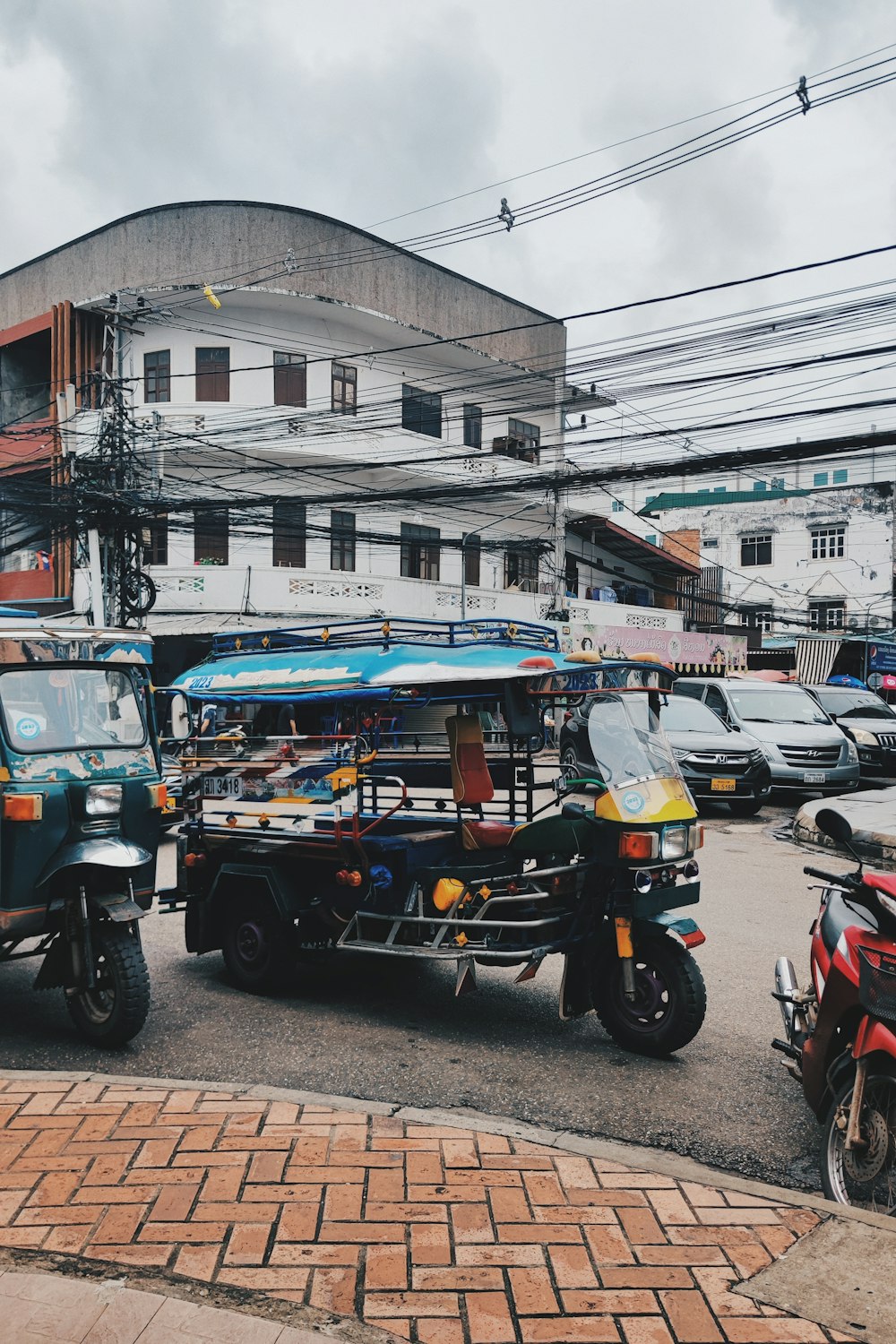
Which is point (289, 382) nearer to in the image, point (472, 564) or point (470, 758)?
point (472, 564)

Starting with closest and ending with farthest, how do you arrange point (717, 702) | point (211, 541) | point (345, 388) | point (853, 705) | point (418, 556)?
point (717, 702), point (853, 705), point (211, 541), point (345, 388), point (418, 556)

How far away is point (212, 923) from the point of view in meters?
6.68

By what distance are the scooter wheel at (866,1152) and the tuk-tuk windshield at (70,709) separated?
169 inches

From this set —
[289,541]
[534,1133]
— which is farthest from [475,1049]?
[289,541]

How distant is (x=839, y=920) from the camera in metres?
4.21

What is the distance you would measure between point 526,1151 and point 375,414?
23.2 meters

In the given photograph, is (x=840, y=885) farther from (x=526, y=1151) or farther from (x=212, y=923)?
(x=212, y=923)

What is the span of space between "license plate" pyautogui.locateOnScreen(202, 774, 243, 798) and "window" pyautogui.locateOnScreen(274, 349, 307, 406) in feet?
61.2

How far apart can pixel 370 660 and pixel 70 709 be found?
176 centimetres

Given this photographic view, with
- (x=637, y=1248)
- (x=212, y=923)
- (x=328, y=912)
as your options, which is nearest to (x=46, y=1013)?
(x=212, y=923)

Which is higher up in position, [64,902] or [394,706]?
[394,706]

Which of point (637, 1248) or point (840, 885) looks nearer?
point (637, 1248)

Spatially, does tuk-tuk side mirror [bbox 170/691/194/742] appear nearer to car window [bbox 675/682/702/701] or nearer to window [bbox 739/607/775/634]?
car window [bbox 675/682/702/701]

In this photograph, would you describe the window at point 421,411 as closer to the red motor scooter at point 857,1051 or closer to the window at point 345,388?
the window at point 345,388
